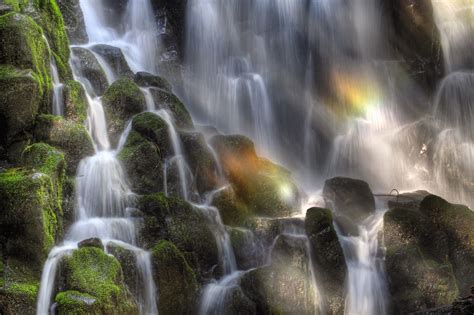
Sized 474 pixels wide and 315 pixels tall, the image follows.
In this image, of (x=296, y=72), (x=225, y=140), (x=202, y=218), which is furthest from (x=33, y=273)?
(x=296, y=72)

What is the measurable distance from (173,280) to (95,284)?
2.40m

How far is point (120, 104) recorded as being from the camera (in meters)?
14.4

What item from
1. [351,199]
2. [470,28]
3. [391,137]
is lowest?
[351,199]

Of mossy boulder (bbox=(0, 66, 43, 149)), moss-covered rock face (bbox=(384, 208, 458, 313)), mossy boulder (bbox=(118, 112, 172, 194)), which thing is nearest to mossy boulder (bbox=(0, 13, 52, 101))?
mossy boulder (bbox=(0, 66, 43, 149))

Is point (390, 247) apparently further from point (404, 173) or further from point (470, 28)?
point (470, 28)

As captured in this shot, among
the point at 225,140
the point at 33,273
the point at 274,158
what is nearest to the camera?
the point at 33,273

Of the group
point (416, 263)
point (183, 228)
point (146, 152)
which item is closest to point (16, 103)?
point (146, 152)

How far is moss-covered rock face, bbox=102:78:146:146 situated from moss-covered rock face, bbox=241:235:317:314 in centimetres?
572

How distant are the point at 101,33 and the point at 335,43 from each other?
11.5m

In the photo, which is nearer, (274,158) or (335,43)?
(274,158)

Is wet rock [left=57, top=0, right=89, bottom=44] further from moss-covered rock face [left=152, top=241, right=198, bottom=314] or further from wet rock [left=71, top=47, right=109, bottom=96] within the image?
moss-covered rock face [left=152, top=241, right=198, bottom=314]

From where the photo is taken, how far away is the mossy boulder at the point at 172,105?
51.2 ft

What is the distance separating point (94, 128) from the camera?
1362 centimetres

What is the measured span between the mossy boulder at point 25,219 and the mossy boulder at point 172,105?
7.17 meters
